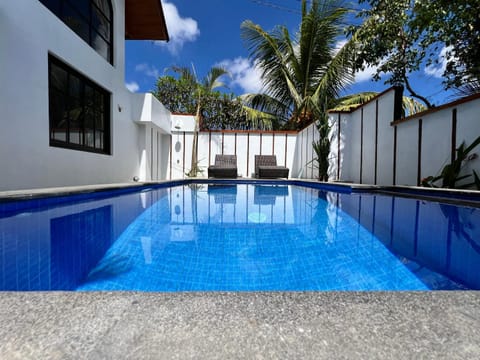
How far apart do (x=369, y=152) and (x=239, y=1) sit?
8775 millimetres

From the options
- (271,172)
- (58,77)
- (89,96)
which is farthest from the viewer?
(271,172)

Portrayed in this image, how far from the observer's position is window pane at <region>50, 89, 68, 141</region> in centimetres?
422

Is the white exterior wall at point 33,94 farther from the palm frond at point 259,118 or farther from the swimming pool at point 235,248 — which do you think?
the palm frond at point 259,118

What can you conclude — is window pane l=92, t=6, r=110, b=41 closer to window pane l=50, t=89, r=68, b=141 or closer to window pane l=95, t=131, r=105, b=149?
window pane l=50, t=89, r=68, b=141

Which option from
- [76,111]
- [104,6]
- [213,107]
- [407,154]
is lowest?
[407,154]

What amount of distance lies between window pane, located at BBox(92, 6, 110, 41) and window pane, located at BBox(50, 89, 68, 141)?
2526mm

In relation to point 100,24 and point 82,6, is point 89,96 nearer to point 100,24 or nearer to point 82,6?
point 82,6

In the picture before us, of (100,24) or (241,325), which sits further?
(100,24)

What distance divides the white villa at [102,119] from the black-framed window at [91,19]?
2 centimetres

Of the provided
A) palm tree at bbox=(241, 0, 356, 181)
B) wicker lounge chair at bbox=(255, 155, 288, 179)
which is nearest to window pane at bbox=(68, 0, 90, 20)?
palm tree at bbox=(241, 0, 356, 181)

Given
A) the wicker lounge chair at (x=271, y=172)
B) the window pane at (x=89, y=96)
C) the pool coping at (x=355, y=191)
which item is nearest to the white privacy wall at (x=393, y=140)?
the pool coping at (x=355, y=191)

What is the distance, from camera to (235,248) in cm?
206

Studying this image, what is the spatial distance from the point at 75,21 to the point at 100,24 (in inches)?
44.4

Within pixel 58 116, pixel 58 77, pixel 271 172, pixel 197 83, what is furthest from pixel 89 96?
pixel 271 172
